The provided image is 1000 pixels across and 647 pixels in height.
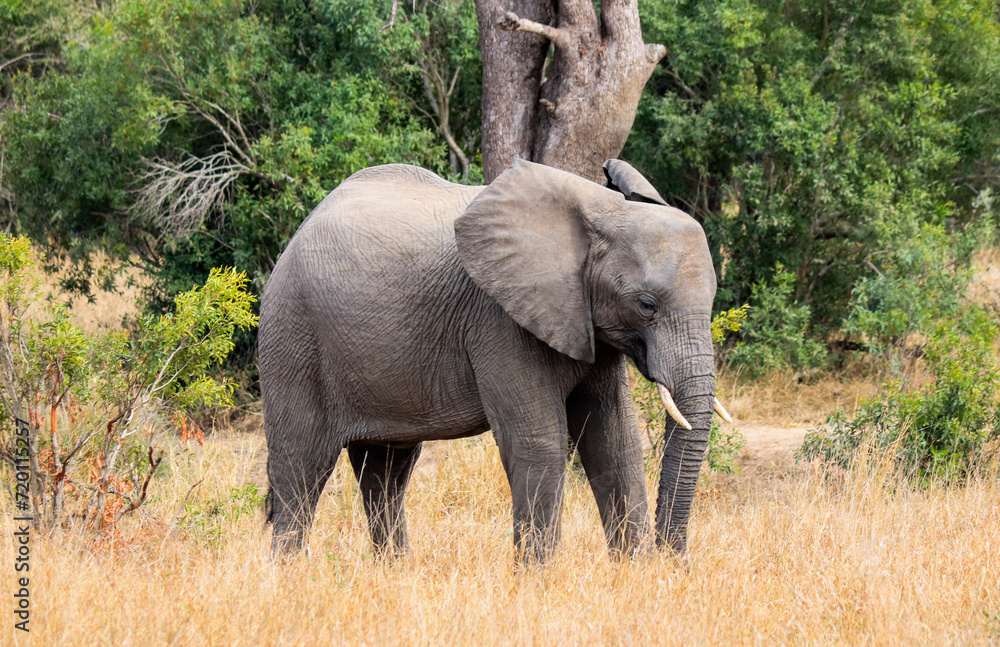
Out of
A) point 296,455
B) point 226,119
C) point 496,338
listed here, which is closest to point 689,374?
point 496,338

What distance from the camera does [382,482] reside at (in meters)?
6.16

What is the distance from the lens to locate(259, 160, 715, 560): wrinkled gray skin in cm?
473

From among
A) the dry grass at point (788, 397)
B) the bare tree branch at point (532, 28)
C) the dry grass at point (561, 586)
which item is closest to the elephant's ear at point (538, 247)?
the dry grass at point (561, 586)

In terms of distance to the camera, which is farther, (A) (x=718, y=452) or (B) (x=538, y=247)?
(A) (x=718, y=452)

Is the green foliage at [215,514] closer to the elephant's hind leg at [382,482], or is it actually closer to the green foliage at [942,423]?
the elephant's hind leg at [382,482]

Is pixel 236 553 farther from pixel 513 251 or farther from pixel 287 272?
pixel 513 251

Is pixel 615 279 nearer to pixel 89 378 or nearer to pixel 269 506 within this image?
pixel 269 506

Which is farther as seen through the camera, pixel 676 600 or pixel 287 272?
pixel 287 272

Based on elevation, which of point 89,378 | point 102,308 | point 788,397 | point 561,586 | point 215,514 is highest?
point 89,378

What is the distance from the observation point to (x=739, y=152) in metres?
11.2

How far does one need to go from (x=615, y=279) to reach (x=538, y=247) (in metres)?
0.39

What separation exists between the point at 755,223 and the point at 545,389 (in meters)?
6.89

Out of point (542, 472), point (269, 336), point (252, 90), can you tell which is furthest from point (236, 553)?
point (252, 90)

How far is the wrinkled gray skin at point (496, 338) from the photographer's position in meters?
4.73
